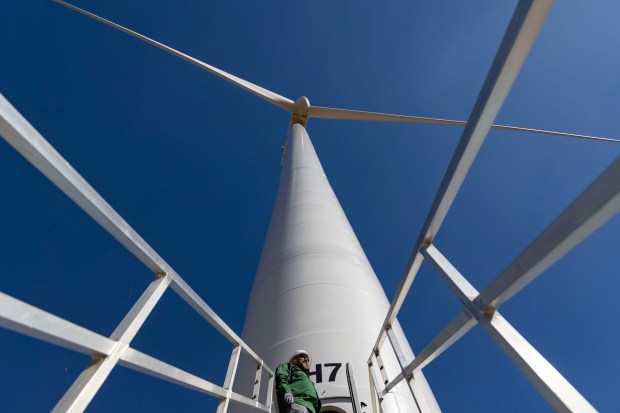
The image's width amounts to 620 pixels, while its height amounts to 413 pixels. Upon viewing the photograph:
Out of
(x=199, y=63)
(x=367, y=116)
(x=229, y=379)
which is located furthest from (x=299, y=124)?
(x=229, y=379)

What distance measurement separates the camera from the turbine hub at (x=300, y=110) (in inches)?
648

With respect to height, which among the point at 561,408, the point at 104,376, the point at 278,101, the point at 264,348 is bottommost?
the point at 561,408

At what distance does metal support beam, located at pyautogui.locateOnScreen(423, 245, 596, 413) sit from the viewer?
1.09 meters

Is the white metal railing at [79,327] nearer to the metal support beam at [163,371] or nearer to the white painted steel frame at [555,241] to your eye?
the metal support beam at [163,371]

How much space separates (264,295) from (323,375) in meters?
1.77

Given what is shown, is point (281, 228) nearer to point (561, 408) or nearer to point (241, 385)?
point (241, 385)

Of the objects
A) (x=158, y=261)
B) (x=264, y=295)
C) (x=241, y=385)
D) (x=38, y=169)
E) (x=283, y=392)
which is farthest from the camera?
(x=264, y=295)

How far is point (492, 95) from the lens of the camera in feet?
4.08

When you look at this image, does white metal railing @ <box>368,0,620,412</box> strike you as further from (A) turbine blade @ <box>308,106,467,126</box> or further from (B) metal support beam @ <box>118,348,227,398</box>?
(A) turbine blade @ <box>308,106,467,126</box>

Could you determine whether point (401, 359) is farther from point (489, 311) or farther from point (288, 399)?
point (489, 311)

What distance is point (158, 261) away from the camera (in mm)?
2047

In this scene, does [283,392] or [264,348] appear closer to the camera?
[283,392]

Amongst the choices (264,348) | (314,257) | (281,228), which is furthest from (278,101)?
(264,348)

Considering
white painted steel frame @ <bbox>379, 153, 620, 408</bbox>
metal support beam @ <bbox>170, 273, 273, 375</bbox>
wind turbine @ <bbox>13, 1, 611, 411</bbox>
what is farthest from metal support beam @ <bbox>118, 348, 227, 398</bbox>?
wind turbine @ <bbox>13, 1, 611, 411</bbox>
